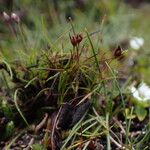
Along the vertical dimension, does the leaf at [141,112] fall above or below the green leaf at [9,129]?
below

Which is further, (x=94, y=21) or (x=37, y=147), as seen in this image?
(x=94, y=21)

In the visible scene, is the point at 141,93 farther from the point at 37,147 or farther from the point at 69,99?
the point at 37,147

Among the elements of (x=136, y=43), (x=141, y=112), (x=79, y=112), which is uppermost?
(x=136, y=43)

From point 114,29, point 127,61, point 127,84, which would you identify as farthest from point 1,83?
point 114,29

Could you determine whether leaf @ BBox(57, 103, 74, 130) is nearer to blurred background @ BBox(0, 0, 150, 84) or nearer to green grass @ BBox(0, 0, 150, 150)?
green grass @ BBox(0, 0, 150, 150)

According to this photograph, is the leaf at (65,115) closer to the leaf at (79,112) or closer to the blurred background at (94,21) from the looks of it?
the leaf at (79,112)

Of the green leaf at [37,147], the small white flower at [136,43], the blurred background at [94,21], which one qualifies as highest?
the blurred background at [94,21]

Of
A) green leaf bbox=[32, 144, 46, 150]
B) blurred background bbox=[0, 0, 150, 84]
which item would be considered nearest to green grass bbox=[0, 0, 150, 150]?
green leaf bbox=[32, 144, 46, 150]

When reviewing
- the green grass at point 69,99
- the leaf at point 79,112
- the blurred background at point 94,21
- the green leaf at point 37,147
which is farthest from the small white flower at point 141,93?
the blurred background at point 94,21

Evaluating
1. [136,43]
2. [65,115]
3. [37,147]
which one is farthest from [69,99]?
[136,43]
